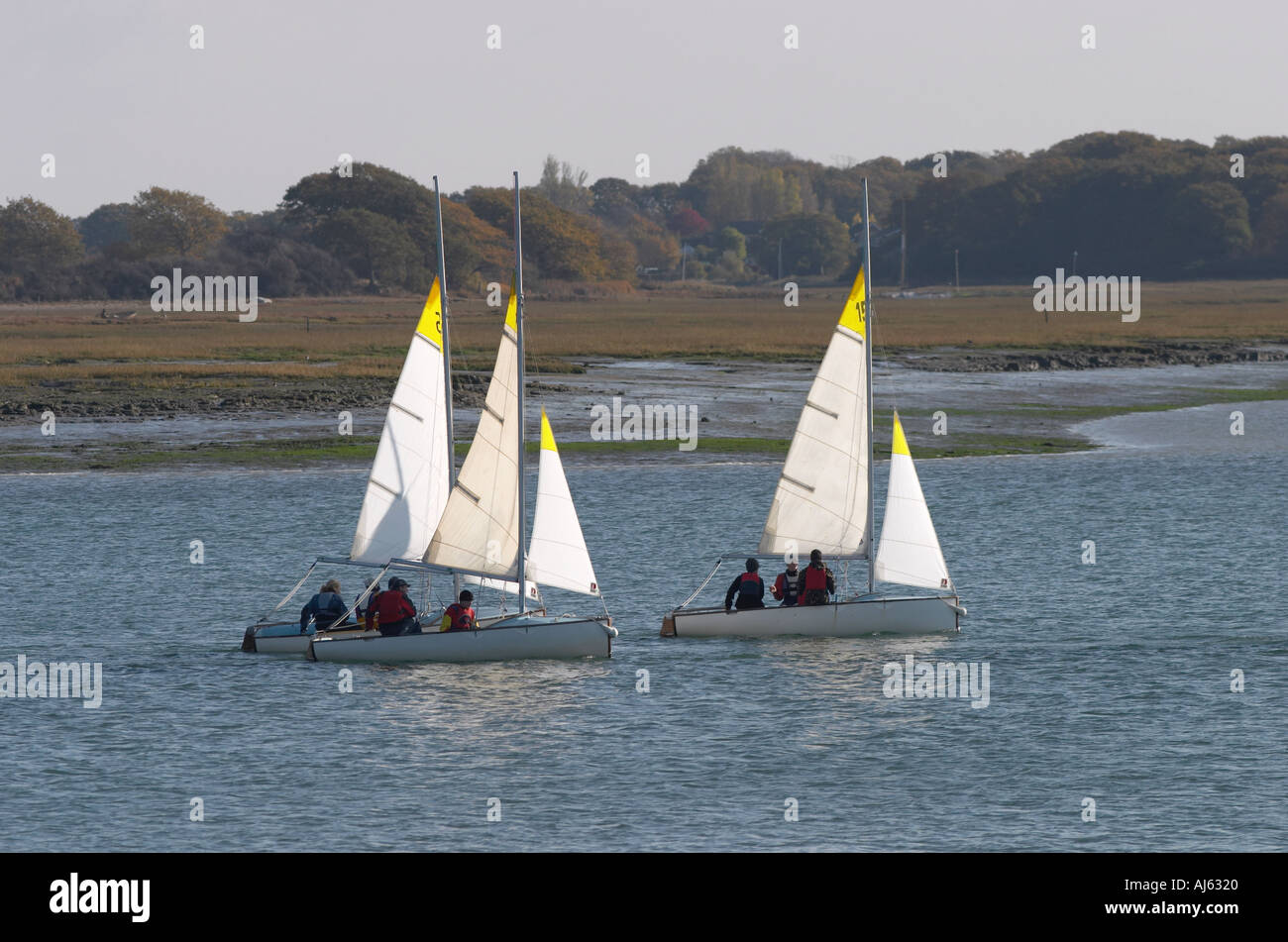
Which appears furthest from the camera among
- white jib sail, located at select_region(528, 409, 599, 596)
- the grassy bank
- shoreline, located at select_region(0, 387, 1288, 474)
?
the grassy bank

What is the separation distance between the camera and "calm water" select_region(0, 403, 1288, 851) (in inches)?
973


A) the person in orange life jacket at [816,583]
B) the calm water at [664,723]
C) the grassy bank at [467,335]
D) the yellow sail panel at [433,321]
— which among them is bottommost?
the calm water at [664,723]

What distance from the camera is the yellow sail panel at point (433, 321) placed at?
112 ft

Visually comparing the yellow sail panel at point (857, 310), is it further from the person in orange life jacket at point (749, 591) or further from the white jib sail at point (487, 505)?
the white jib sail at point (487, 505)

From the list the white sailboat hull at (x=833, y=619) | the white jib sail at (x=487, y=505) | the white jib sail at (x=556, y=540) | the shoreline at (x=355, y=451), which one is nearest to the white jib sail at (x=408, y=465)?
the white jib sail at (x=487, y=505)

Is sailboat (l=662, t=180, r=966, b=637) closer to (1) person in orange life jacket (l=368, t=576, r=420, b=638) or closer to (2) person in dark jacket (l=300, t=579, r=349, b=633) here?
(1) person in orange life jacket (l=368, t=576, r=420, b=638)

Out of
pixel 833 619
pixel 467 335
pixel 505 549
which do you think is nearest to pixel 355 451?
pixel 505 549

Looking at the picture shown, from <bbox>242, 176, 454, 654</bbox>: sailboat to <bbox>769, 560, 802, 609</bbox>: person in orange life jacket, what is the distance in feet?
24.2

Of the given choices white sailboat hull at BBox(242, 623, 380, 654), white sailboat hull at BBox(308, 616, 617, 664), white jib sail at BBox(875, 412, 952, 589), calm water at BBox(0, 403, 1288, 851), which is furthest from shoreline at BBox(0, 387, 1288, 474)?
white sailboat hull at BBox(308, 616, 617, 664)

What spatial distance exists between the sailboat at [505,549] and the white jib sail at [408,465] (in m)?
0.66

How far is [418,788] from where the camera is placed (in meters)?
26.5

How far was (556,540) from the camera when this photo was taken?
34.6 metres

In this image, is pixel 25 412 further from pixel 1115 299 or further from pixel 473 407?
pixel 1115 299

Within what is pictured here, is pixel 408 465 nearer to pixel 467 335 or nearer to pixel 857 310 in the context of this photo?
pixel 857 310
